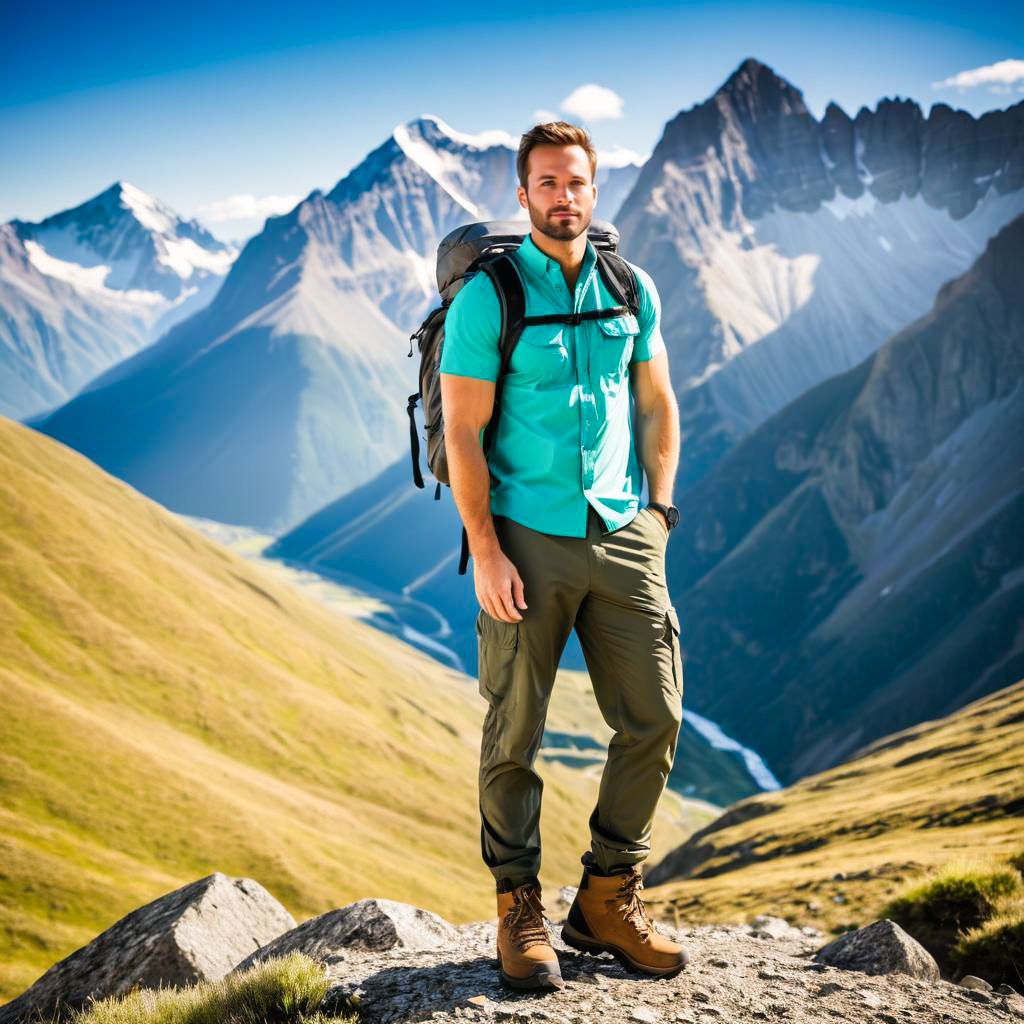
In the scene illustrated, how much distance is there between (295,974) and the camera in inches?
285

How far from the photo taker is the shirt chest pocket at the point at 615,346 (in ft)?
23.7

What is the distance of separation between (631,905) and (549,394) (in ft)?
14.0

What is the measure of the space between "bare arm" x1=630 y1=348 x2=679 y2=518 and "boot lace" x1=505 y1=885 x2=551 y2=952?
3.39m

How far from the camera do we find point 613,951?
7809 mm


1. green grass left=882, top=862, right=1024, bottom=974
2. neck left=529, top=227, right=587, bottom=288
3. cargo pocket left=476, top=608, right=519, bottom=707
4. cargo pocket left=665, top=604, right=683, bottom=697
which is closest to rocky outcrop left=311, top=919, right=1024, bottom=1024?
cargo pocket left=476, top=608, right=519, bottom=707

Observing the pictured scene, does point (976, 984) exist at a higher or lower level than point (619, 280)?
lower

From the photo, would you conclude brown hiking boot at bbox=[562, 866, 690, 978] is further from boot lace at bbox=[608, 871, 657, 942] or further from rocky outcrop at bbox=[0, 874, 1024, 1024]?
rocky outcrop at bbox=[0, 874, 1024, 1024]

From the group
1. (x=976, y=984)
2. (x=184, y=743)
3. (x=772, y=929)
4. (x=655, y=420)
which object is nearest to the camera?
(x=655, y=420)

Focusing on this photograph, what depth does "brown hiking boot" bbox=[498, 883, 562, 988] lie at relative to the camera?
711 centimetres

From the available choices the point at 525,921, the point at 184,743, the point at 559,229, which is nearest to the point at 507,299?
the point at 559,229

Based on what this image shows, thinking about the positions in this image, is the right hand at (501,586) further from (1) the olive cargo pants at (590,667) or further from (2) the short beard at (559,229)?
(2) the short beard at (559,229)

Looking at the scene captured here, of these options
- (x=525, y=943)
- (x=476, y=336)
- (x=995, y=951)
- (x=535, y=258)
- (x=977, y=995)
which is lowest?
(x=995, y=951)

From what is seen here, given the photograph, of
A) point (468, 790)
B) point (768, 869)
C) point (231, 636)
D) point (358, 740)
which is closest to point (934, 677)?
point (468, 790)

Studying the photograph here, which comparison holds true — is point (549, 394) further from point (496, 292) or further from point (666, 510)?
point (666, 510)
